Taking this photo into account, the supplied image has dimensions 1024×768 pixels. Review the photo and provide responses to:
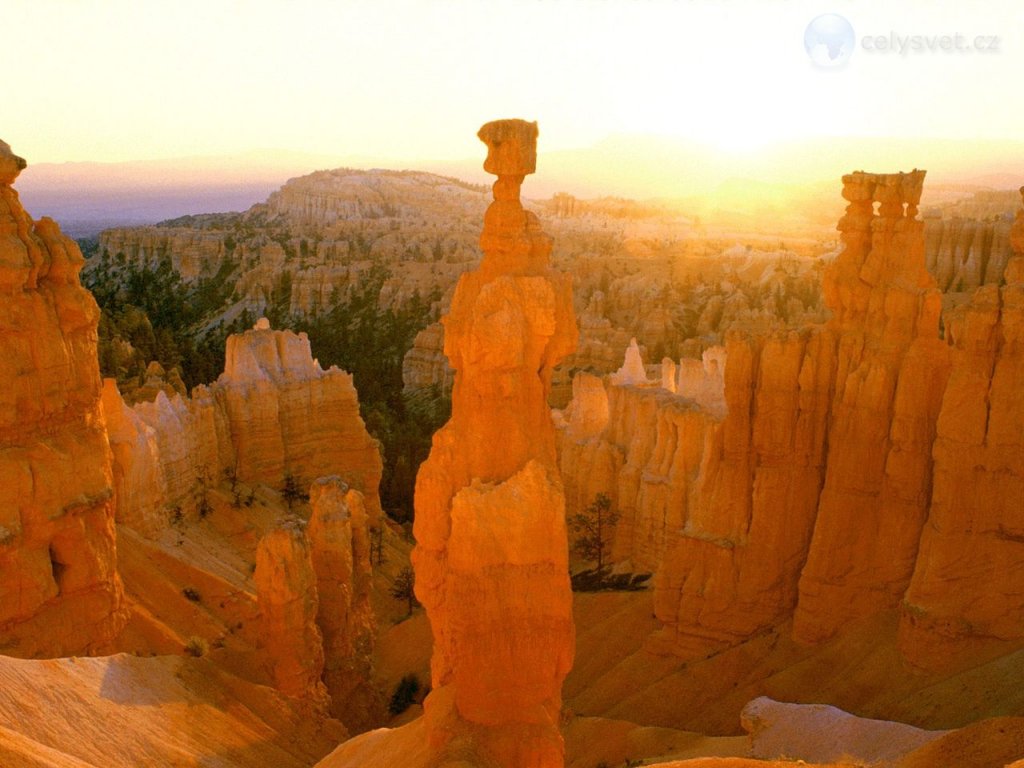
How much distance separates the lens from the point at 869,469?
15.6m

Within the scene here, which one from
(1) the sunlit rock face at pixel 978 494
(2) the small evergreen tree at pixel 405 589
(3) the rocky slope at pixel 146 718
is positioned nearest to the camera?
(3) the rocky slope at pixel 146 718

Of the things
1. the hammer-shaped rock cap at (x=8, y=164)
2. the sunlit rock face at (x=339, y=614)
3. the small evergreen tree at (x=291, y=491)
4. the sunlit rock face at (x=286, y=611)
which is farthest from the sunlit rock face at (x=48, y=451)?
the small evergreen tree at (x=291, y=491)

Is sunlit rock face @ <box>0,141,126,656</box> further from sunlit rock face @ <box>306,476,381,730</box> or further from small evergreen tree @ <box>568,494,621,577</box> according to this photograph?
small evergreen tree @ <box>568,494,621,577</box>

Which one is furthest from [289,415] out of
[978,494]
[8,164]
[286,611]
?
[978,494]

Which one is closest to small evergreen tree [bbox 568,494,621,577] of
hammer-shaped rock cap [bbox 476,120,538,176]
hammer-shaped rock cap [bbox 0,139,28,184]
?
hammer-shaped rock cap [bbox 476,120,538,176]

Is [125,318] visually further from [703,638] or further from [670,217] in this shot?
[670,217]

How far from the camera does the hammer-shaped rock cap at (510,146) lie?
10562mm

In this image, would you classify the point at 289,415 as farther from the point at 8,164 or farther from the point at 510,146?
the point at 510,146

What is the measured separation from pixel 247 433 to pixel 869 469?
1826cm

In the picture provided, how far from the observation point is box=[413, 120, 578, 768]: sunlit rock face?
9.94 meters

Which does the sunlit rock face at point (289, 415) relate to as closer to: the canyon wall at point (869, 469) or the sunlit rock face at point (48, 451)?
the sunlit rock face at point (48, 451)

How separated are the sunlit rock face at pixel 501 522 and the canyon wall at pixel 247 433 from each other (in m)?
12.2

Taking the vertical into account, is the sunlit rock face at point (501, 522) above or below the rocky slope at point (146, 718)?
above

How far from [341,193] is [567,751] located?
123384 mm
